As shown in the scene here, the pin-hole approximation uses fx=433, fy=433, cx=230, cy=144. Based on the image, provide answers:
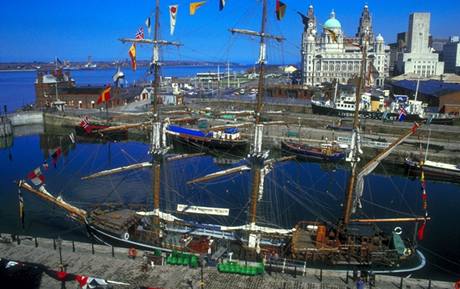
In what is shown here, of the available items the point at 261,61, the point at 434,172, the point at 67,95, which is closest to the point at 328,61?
the point at 67,95

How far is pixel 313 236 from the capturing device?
78.4 feet

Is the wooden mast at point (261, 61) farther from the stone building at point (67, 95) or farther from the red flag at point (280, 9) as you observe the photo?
the stone building at point (67, 95)

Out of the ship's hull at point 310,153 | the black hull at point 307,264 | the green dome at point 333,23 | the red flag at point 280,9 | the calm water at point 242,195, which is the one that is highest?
the green dome at point 333,23

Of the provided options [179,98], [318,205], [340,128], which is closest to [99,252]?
[318,205]

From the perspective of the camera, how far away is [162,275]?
19406mm

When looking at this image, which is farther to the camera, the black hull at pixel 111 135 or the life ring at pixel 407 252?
the black hull at pixel 111 135

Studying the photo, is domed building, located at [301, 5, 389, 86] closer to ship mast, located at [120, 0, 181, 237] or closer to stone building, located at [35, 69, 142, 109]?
stone building, located at [35, 69, 142, 109]

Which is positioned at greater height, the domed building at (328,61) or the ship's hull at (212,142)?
the domed building at (328,61)

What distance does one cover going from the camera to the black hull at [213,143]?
5550 cm

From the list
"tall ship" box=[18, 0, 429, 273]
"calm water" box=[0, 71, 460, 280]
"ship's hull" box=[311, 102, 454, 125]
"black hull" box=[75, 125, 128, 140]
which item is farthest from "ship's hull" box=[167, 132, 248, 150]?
"tall ship" box=[18, 0, 429, 273]

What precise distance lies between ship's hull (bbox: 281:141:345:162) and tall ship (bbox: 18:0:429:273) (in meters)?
24.2

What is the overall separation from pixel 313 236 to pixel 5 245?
635 inches

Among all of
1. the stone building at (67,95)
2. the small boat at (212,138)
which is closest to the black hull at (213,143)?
the small boat at (212,138)

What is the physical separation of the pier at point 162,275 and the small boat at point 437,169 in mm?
27622
